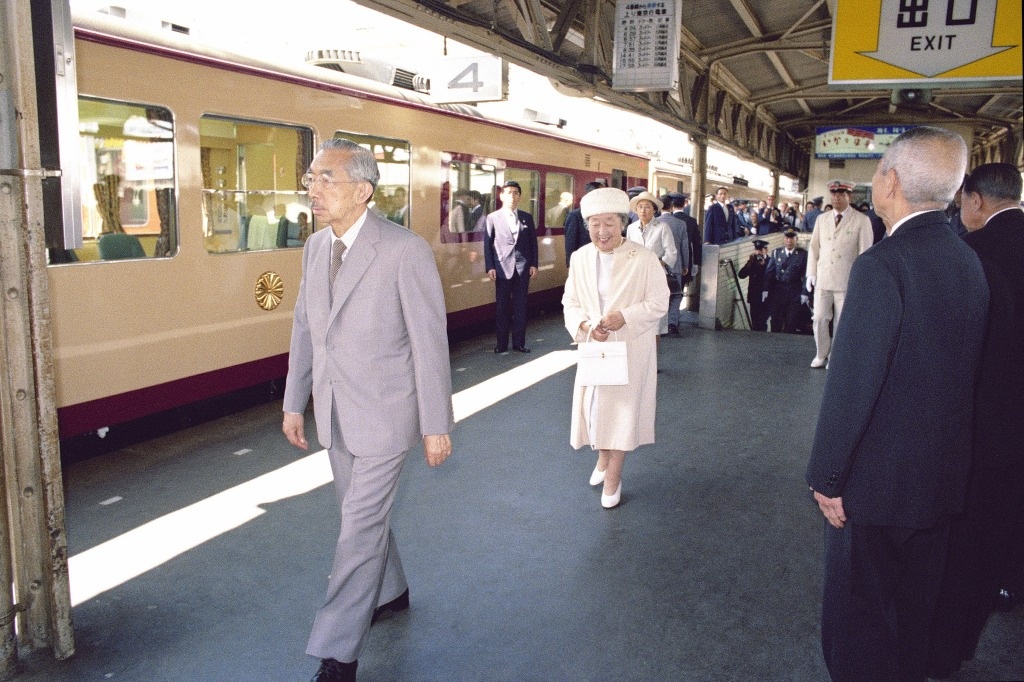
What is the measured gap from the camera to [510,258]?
8.91m

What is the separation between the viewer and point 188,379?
5.86 metres

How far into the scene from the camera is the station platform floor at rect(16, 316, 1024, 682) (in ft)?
10.2

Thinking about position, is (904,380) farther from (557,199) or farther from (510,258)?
(557,199)

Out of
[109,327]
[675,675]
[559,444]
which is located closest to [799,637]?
[675,675]

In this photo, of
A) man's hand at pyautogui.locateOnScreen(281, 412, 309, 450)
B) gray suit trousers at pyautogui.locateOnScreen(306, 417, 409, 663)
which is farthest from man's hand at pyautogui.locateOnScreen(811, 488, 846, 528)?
man's hand at pyautogui.locateOnScreen(281, 412, 309, 450)

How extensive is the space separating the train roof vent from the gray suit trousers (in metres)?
5.01

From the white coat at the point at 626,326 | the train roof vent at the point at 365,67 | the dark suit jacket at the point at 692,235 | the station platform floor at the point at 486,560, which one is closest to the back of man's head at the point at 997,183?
the white coat at the point at 626,326

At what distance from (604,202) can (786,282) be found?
6.75 meters

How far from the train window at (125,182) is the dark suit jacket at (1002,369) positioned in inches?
183

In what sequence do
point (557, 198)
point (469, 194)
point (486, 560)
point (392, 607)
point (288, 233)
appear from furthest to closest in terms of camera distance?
point (557, 198) → point (469, 194) → point (288, 233) → point (486, 560) → point (392, 607)

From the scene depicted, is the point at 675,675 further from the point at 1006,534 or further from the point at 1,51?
the point at 1,51

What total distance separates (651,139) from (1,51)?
16.1 meters

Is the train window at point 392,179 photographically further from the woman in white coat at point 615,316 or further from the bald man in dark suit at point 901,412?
the bald man in dark suit at point 901,412

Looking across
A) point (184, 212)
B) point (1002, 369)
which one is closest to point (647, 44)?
point (184, 212)
